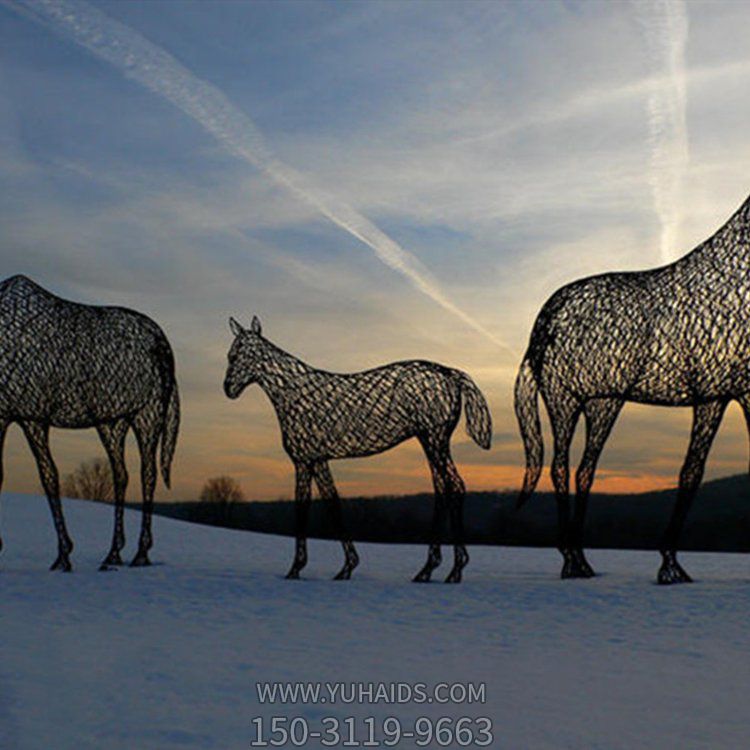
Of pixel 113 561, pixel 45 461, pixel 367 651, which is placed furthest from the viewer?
pixel 113 561

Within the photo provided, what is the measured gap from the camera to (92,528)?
17938mm

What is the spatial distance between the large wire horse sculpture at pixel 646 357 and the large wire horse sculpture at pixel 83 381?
4.54 m

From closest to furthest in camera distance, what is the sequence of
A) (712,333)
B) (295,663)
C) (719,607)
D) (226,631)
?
1. (295,663)
2. (226,631)
3. (719,607)
4. (712,333)

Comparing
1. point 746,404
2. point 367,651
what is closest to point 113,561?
point 367,651

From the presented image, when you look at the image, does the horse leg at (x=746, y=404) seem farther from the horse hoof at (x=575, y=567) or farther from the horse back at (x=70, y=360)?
the horse back at (x=70, y=360)

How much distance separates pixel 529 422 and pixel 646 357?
5.29 feet

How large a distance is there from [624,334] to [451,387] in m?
1.89

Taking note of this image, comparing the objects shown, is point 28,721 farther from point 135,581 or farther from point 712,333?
point 712,333

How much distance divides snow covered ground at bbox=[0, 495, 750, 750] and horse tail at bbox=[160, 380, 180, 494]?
126cm

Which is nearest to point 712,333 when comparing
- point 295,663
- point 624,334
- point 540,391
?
point 624,334

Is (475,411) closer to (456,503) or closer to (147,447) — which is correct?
(456,503)

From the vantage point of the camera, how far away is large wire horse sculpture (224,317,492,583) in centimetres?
1121

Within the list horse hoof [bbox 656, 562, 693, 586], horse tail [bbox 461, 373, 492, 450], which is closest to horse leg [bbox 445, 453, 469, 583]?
horse tail [bbox 461, 373, 492, 450]

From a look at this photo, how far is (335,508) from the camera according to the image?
11539 mm
